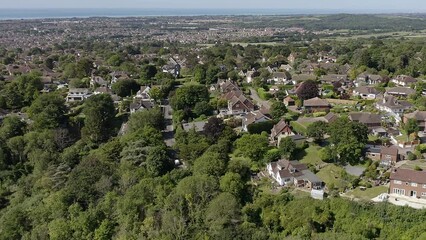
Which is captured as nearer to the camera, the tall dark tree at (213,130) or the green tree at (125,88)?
the tall dark tree at (213,130)

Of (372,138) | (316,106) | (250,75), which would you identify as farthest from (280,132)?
(250,75)

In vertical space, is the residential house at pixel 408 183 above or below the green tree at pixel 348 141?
below

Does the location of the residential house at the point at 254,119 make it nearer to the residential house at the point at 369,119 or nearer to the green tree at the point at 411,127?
the residential house at the point at 369,119

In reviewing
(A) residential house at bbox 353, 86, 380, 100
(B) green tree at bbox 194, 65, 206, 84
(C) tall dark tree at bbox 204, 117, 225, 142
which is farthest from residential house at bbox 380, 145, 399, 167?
(B) green tree at bbox 194, 65, 206, 84

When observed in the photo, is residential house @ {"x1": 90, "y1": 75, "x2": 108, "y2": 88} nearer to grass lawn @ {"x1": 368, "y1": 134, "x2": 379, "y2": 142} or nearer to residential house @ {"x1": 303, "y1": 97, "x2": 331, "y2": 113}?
residential house @ {"x1": 303, "y1": 97, "x2": 331, "y2": 113}

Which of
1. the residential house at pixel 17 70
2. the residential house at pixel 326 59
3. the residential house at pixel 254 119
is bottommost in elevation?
the residential house at pixel 254 119

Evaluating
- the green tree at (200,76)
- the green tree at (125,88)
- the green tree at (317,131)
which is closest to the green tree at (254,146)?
the green tree at (317,131)

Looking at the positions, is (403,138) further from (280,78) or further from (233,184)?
(280,78)
